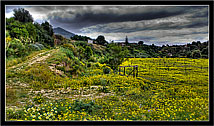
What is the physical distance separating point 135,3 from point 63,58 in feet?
21.3

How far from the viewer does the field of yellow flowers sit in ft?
12.8

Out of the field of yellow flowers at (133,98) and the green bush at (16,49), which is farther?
the green bush at (16,49)

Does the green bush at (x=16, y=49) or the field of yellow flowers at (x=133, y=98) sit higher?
the green bush at (x=16, y=49)

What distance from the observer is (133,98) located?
509cm

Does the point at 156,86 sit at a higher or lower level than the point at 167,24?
lower

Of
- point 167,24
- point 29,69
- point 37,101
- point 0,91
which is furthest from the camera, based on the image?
point 29,69

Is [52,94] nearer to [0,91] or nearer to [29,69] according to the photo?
[0,91]

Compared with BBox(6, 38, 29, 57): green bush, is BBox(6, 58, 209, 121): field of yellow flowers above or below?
below

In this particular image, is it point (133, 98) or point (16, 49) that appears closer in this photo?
point (133, 98)

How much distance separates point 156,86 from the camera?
6.41m

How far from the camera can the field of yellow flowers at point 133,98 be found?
3906mm

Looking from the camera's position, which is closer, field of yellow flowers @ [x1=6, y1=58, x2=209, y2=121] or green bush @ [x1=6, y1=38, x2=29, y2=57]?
field of yellow flowers @ [x1=6, y1=58, x2=209, y2=121]

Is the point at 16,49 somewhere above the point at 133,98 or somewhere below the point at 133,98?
above

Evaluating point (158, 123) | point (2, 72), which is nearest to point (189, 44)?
point (158, 123)
